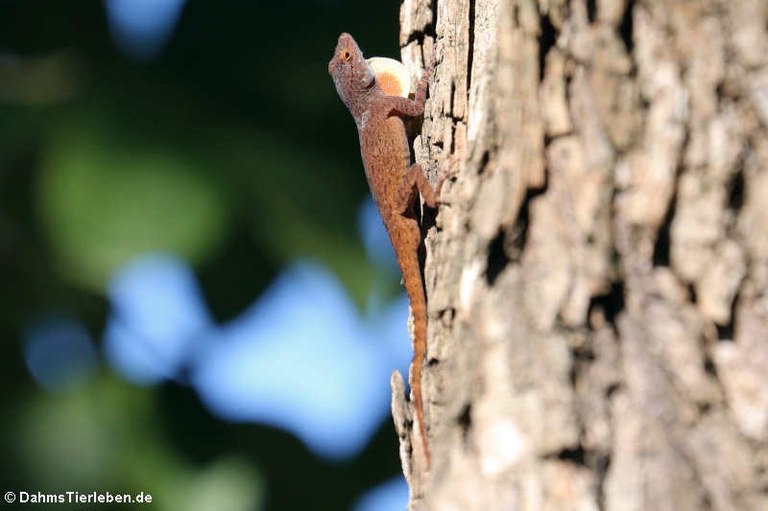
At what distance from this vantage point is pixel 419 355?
223 centimetres

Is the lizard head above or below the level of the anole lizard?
above

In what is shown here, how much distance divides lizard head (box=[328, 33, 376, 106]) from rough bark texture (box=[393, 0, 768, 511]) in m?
1.71

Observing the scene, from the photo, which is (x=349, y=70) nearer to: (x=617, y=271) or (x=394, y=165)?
(x=394, y=165)

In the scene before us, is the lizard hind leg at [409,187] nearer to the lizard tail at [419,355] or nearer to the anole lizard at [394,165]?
the anole lizard at [394,165]

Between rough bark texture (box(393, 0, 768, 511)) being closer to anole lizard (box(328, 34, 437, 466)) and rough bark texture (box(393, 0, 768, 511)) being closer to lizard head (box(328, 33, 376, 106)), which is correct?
anole lizard (box(328, 34, 437, 466))

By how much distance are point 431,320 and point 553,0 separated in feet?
2.30

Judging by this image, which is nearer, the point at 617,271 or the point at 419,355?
the point at 617,271

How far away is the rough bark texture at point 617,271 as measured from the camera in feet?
5.50

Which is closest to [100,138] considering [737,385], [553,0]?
[553,0]

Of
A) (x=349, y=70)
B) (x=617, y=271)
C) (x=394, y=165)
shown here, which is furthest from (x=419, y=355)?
(x=349, y=70)

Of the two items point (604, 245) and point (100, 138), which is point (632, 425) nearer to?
point (604, 245)

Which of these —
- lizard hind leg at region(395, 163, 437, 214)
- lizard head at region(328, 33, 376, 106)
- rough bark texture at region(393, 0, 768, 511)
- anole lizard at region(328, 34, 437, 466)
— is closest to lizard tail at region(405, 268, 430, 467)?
anole lizard at region(328, 34, 437, 466)

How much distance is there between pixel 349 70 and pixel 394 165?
2.41 feet

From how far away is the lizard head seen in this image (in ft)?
11.7
